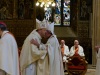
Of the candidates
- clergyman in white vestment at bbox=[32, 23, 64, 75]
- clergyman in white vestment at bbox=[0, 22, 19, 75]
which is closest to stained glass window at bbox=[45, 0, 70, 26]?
clergyman in white vestment at bbox=[32, 23, 64, 75]

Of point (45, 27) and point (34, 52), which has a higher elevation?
point (45, 27)

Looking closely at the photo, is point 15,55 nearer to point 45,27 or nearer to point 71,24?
point 45,27

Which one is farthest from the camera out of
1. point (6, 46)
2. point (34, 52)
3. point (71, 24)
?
point (71, 24)

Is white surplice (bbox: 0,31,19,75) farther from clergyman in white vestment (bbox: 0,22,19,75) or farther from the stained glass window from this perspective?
the stained glass window

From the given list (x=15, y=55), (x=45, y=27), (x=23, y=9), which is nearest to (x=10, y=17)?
(x=23, y=9)

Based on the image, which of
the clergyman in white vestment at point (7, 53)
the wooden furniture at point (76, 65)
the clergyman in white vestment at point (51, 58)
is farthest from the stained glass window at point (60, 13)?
the clergyman in white vestment at point (7, 53)

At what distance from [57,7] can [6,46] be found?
660 inches

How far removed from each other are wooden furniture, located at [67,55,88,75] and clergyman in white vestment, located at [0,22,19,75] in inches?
273

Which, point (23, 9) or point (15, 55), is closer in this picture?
point (15, 55)

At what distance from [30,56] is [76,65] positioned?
5.70 m

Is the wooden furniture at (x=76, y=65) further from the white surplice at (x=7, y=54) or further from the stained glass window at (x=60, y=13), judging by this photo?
the stained glass window at (x=60, y=13)

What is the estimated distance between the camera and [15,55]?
5.19 meters

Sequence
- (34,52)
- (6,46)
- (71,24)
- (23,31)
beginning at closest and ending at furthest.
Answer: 1. (6,46)
2. (34,52)
3. (23,31)
4. (71,24)

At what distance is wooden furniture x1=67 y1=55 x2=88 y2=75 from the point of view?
38.9 ft
